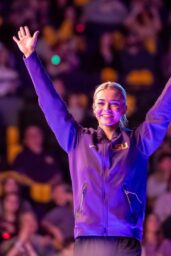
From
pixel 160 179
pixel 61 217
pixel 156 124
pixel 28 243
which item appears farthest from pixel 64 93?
pixel 156 124

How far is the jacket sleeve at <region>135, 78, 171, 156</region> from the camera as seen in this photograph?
422cm

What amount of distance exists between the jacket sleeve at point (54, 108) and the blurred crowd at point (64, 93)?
3940 mm

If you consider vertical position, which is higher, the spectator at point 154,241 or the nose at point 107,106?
the nose at point 107,106

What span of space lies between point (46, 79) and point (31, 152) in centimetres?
501

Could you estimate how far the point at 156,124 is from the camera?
4.25 m

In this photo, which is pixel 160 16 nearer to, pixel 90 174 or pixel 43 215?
pixel 43 215

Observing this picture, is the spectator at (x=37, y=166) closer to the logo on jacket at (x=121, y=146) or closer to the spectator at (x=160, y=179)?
the spectator at (x=160, y=179)

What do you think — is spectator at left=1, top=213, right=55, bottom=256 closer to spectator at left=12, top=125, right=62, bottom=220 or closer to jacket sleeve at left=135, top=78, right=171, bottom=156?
spectator at left=12, top=125, right=62, bottom=220

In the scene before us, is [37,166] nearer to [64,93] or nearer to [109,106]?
[64,93]

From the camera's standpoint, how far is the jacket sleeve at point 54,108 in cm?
433

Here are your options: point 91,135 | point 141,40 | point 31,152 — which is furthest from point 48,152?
point 91,135

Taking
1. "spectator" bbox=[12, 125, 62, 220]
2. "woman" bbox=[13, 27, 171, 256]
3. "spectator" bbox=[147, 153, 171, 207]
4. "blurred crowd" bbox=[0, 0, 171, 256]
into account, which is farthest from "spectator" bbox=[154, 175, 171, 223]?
"woman" bbox=[13, 27, 171, 256]

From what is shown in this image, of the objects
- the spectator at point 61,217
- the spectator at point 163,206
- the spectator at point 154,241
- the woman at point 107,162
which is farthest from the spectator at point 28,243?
the woman at point 107,162

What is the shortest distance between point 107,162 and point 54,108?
44 centimetres
